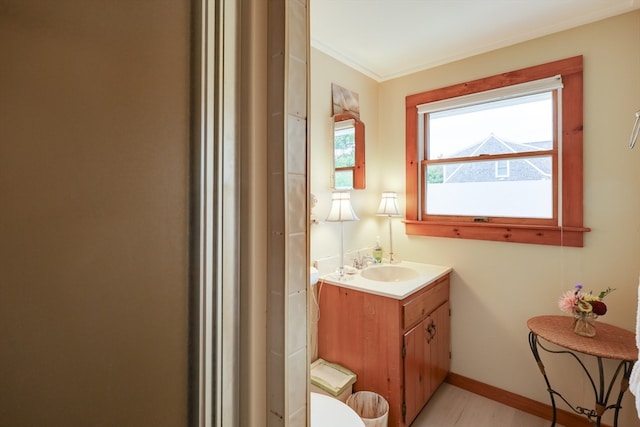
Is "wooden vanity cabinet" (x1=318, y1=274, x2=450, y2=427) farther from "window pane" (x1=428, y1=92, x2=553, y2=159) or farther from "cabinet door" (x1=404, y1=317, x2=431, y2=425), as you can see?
"window pane" (x1=428, y1=92, x2=553, y2=159)

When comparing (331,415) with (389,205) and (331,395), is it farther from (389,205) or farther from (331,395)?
(389,205)

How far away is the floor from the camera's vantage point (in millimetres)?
1910

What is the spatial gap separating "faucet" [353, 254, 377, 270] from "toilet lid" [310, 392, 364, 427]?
102cm

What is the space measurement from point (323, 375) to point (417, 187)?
1.55m

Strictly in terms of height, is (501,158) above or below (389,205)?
above

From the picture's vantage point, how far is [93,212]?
1.49ft

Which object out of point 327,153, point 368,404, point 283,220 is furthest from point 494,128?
point 283,220

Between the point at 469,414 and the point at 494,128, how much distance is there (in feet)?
6.32

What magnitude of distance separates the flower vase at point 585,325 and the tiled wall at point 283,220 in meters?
1.68

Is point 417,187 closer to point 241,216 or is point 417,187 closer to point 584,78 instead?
point 584,78

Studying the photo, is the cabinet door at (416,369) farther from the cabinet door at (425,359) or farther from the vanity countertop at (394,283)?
the vanity countertop at (394,283)

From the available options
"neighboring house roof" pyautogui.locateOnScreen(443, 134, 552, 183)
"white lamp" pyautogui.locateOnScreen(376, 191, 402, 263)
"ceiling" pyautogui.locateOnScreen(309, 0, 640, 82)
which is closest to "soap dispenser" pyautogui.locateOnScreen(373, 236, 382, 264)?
"white lamp" pyautogui.locateOnScreen(376, 191, 402, 263)

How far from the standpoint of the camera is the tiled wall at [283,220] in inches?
25.9

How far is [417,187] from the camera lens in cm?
249
